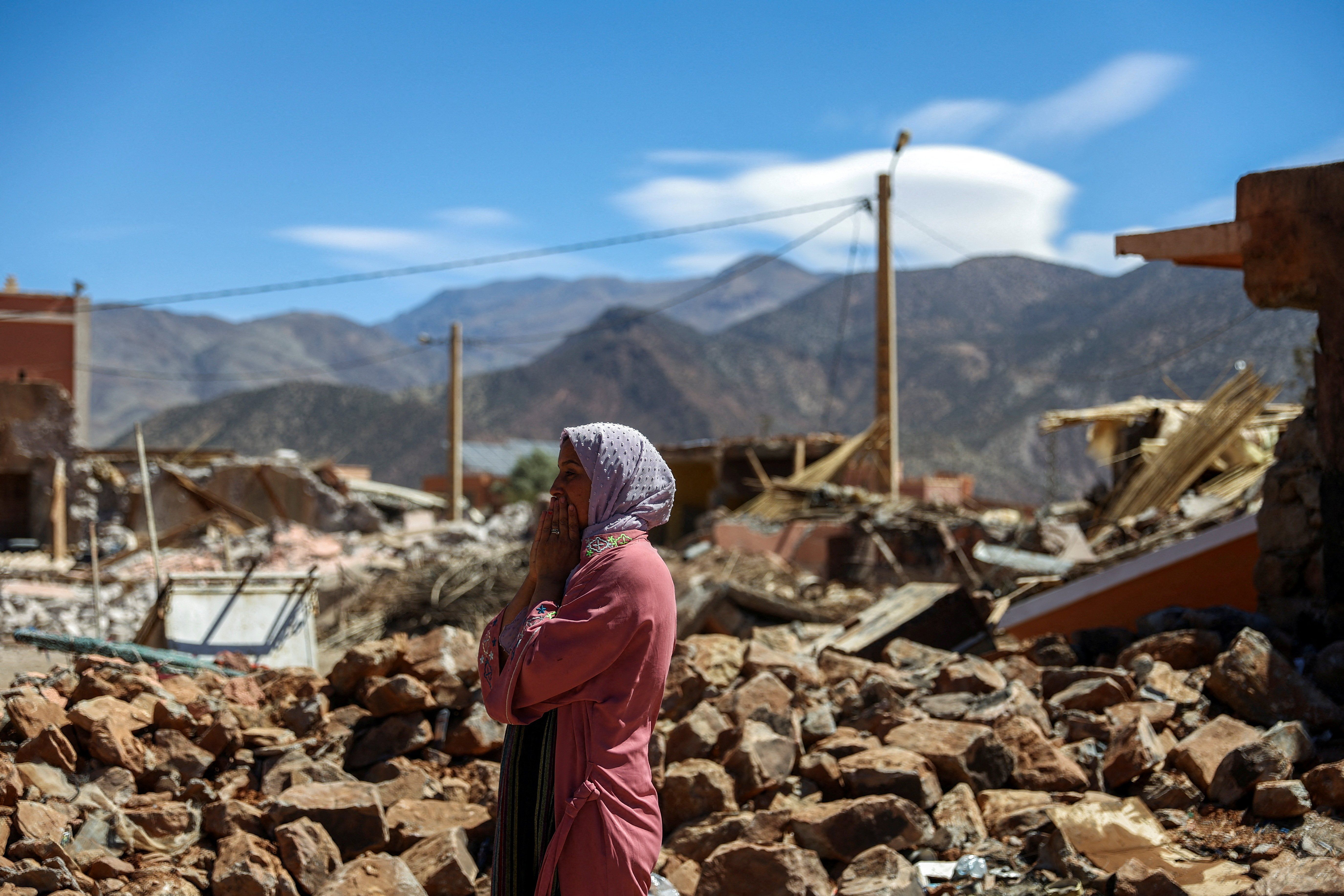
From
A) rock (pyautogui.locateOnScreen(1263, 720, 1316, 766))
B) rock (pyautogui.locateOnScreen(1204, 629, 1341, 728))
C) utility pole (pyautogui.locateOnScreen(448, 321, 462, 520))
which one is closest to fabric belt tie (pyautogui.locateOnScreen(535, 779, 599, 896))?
rock (pyautogui.locateOnScreen(1263, 720, 1316, 766))

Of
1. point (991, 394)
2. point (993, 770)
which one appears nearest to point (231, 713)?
point (993, 770)

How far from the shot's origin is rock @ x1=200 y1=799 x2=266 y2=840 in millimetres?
3561

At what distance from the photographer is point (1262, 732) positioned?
4289 mm

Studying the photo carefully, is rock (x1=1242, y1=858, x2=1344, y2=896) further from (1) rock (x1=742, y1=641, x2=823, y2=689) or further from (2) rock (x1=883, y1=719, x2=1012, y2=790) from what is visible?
(1) rock (x1=742, y1=641, x2=823, y2=689)

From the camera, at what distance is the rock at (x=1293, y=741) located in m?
3.95

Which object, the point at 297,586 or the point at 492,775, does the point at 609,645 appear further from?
the point at 297,586

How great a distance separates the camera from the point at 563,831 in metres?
2.19

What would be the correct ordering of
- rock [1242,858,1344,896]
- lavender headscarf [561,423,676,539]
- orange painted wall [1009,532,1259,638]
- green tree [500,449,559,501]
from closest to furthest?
1. lavender headscarf [561,423,676,539]
2. rock [1242,858,1344,896]
3. orange painted wall [1009,532,1259,638]
4. green tree [500,449,559,501]

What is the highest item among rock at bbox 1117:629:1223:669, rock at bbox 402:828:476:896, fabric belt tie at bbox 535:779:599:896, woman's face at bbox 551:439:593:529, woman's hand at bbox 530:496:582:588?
woman's face at bbox 551:439:593:529

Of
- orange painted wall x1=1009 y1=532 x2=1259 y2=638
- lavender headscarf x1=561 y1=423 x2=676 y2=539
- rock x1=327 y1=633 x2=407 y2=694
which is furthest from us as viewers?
orange painted wall x1=1009 y1=532 x2=1259 y2=638

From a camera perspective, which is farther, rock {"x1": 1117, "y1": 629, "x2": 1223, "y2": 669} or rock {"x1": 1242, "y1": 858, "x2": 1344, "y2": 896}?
rock {"x1": 1117, "y1": 629, "x2": 1223, "y2": 669}

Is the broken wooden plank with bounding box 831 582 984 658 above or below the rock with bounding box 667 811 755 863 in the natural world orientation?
above

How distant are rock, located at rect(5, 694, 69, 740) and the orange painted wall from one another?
17.9ft

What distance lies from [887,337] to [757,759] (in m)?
10.1
